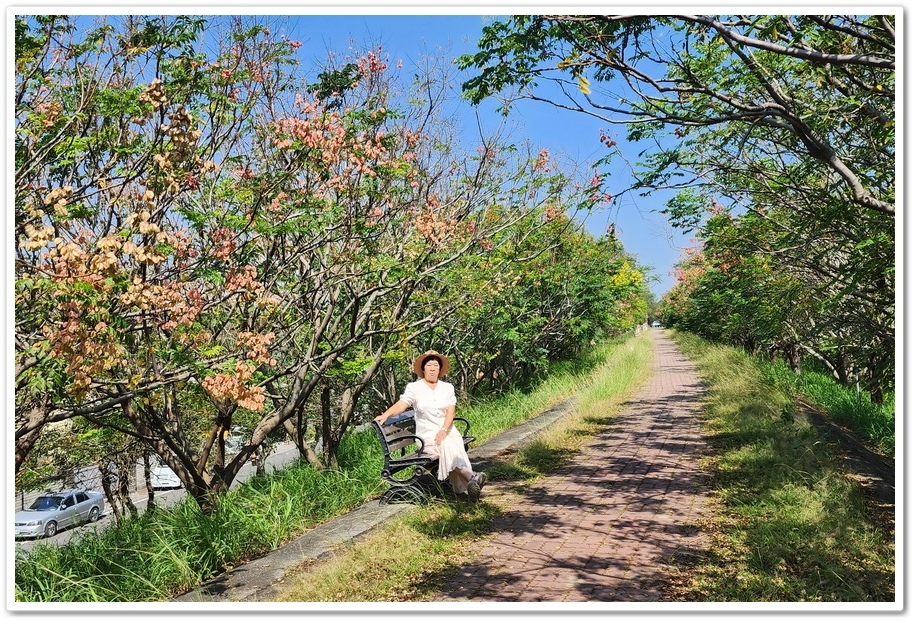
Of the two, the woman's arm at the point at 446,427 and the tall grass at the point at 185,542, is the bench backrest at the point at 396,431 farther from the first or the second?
the tall grass at the point at 185,542

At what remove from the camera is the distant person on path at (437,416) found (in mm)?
5719

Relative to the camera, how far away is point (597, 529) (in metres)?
5.18

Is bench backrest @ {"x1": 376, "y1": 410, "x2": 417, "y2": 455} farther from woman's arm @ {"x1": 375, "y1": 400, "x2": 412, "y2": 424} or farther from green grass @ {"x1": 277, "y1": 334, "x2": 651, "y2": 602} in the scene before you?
green grass @ {"x1": 277, "y1": 334, "x2": 651, "y2": 602}

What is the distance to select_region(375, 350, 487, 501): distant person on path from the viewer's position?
5719 millimetres

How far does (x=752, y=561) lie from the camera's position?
14.2ft

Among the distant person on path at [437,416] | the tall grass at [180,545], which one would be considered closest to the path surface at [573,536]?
the tall grass at [180,545]

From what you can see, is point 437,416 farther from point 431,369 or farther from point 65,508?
point 65,508

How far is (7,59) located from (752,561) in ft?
17.9

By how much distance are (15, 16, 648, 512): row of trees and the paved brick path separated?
1.93 meters

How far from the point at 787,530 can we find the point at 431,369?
116 inches

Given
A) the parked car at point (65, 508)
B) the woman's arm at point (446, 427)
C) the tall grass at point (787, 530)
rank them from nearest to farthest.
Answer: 1. the tall grass at point (787, 530)
2. the woman's arm at point (446, 427)
3. the parked car at point (65, 508)

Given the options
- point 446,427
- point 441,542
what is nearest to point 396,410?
point 446,427
